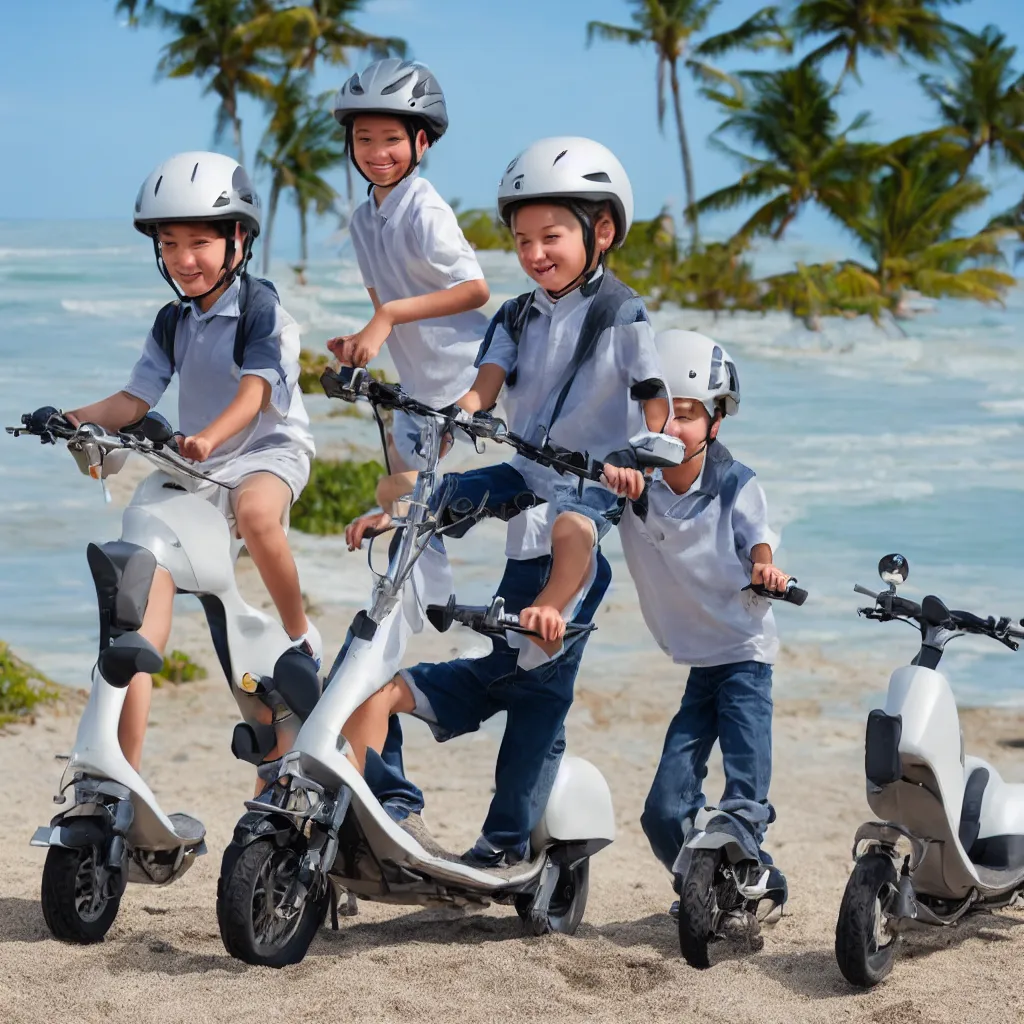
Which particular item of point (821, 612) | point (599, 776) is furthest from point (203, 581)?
point (821, 612)

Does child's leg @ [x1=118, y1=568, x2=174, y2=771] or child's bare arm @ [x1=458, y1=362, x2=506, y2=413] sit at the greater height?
child's bare arm @ [x1=458, y1=362, x2=506, y2=413]

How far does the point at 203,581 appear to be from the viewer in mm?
5219

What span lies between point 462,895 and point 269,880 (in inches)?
26.5

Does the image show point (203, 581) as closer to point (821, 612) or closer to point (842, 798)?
point (842, 798)

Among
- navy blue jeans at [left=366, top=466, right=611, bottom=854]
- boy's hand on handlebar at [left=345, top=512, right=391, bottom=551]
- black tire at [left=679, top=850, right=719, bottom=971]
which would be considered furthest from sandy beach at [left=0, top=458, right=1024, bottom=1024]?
boy's hand on handlebar at [left=345, top=512, right=391, bottom=551]

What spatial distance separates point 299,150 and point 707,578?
42987 mm

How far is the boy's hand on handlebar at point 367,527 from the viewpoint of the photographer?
187 inches

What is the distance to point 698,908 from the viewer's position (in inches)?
194

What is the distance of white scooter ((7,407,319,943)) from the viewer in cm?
494

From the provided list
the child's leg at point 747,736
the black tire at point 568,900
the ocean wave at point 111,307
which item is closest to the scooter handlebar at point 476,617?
the child's leg at point 747,736

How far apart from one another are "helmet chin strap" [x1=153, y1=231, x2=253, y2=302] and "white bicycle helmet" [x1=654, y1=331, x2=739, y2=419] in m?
1.34

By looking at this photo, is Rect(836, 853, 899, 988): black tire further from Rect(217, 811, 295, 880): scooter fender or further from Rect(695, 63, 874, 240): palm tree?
Rect(695, 63, 874, 240): palm tree

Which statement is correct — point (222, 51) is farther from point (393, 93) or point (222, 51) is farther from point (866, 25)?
point (393, 93)

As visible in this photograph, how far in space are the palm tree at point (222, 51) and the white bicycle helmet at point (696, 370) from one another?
43717 millimetres
